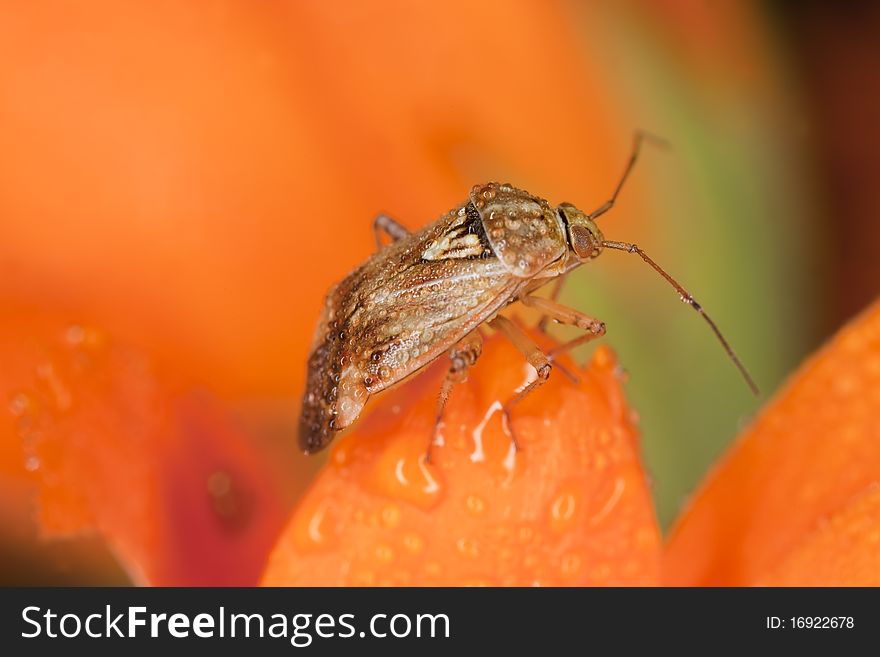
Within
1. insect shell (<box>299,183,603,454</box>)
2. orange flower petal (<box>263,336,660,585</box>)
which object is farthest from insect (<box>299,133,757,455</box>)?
orange flower petal (<box>263,336,660,585</box>)

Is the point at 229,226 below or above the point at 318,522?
above

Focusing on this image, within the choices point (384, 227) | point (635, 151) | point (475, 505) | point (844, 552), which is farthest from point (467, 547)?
point (635, 151)

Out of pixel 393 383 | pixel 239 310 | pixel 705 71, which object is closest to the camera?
pixel 393 383

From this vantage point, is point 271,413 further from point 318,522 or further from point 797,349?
point 797,349

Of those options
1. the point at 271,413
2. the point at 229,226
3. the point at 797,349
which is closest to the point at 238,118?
the point at 229,226

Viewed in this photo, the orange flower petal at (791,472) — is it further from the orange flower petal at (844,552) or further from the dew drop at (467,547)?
the dew drop at (467,547)

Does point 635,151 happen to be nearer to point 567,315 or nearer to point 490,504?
point 567,315

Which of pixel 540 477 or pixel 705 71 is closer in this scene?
pixel 540 477
